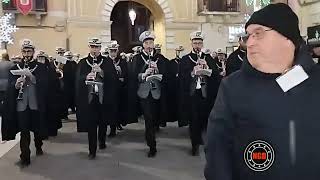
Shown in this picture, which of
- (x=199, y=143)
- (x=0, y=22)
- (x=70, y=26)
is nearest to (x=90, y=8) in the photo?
(x=70, y=26)

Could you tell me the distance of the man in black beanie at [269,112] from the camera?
200 centimetres

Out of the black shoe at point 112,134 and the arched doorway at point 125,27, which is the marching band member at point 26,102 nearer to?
the black shoe at point 112,134

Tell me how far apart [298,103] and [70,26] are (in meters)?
21.3

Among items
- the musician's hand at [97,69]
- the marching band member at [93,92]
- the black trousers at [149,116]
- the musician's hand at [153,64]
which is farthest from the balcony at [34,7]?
the black trousers at [149,116]

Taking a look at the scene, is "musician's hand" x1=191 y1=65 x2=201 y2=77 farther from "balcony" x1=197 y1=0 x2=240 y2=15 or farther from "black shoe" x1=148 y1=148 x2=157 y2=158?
"balcony" x1=197 y1=0 x2=240 y2=15

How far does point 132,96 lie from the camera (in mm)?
8898

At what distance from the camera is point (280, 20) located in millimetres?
2084

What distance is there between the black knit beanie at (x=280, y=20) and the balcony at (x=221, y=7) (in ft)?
73.8

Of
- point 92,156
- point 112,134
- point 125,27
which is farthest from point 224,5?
point 92,156

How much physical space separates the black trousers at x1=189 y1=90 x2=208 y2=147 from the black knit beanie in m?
5.53

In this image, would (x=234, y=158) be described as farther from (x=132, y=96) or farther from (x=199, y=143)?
(x=132, y=96)

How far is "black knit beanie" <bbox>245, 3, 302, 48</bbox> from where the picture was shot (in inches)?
81.8

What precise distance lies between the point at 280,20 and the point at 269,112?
0.39 meters

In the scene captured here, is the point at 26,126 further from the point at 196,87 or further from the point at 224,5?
the point at 224,5
